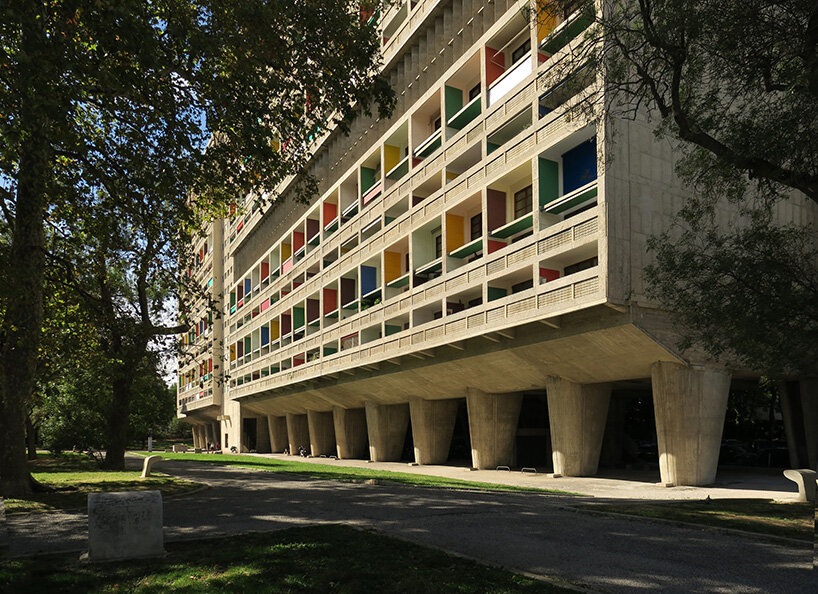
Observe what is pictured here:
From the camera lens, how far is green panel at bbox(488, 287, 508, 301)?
24953 millimetres

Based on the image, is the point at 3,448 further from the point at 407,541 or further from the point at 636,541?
the point at 636,541

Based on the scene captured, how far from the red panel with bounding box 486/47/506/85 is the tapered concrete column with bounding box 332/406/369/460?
24801mm

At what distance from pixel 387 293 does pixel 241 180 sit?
18.6 meters

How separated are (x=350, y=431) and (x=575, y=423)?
22.4 meters

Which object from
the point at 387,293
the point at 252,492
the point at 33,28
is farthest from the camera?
the point at 387,293

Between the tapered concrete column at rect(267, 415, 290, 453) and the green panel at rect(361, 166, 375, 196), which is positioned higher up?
the green panel at rect(361, 166, 375, 196)

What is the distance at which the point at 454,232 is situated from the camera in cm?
2833

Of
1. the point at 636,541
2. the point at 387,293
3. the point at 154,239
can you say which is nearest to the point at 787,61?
the point at 636,541

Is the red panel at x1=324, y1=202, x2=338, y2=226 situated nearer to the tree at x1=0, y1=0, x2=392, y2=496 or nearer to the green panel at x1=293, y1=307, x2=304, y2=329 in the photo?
the green panel at x1=293, y1=307, x2=304, y2=329

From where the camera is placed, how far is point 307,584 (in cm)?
637

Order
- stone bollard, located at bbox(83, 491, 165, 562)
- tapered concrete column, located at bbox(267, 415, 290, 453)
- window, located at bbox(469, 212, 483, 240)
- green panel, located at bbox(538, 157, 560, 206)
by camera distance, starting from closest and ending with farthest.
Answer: stone bollard, located at bbox(83, 491, 165, 562) < green panel, located at bbox(538, 157, 560, 206) < window, located at bbox(469, 212, 483, 240) < tapered concrete column, located at bbox(267, 415, 290, 453)

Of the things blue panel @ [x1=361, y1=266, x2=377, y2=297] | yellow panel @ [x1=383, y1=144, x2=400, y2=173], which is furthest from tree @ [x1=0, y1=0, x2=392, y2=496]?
blue panel @ [x1=361, y1=266, x2=377, y2=297]

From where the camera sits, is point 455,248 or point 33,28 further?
point 455,248

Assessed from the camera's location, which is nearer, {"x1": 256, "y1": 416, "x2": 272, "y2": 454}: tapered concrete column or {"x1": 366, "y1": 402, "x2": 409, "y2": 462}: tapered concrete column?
{"x1": 366, "y1": 402, "x2": 409, "y2": 462}: tapered concrete column
